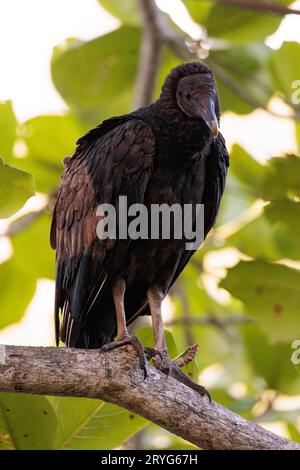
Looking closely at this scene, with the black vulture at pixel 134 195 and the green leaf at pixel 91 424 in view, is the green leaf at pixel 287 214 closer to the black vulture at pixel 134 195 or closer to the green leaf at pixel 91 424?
the black vulture at pixel 134 195

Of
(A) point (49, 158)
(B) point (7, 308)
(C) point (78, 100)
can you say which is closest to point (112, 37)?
(C) point (78, 100)

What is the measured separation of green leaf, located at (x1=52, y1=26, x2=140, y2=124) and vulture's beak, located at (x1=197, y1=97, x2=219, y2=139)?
1.91 meters

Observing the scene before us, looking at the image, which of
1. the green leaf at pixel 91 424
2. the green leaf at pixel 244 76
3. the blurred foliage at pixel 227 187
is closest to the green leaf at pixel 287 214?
the blurred foliage at pixel 227 187

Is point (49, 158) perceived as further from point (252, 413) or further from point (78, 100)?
point (252, 413)

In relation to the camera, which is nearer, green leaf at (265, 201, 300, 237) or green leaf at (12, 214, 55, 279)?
green leaf at (265, 201, 300, 237)

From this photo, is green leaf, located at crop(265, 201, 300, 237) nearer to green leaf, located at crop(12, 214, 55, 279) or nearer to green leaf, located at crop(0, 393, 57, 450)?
green leaf, located at crop(0, 393, 57, 450)

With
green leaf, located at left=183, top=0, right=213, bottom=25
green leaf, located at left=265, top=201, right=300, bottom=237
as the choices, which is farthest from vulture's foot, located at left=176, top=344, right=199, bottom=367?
green leaf, located at left=183, top=0, right=213, bottom=25

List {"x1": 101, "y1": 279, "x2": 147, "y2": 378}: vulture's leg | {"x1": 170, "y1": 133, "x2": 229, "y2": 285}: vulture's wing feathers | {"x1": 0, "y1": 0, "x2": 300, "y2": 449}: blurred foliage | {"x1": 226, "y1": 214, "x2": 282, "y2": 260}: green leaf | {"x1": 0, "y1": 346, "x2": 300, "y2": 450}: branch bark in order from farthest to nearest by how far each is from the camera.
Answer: {"x1": 226, "y1": 214, "x2": 282, "y2": 260}: green leaf < {"x1": 0, "y1": 0, "x2": 300, "y2": 449}: blurred foliage < {"x1": 170, "y1": 133, "x2": 229, "y2": 285}: vulture's wing feathers < {"x1": 101, "y1": 279, "x2": 147, "y2": 378}: vulture's leg < {"x1": 0, "y1": 346, "x2": 300, "y2": 450}: branch bark

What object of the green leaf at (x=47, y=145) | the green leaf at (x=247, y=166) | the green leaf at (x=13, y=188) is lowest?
the green leaf at (x=13, y=188)

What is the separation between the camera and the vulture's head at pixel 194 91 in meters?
4.82

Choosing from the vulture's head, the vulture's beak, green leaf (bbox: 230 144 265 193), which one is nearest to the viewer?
the vulture's beak

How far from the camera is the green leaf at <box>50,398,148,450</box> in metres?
4.35

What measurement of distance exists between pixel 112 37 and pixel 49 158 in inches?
40.4

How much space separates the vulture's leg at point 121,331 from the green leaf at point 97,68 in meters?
2.30
